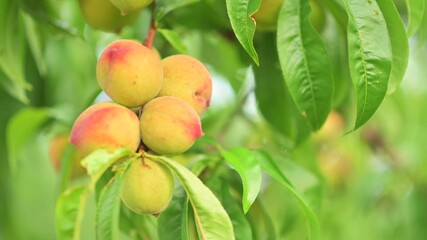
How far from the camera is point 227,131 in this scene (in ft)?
4.30

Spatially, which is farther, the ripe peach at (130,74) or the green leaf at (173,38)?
the green leaf at (173,38)

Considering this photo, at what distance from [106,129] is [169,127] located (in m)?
0.05

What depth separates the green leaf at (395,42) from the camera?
0.70 meters

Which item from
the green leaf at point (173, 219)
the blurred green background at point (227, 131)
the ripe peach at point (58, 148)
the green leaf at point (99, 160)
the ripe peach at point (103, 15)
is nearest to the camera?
the green leaf at point (99, 160)

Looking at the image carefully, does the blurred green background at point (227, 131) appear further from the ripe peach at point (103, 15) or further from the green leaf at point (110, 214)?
the green leaf at point (110, 214)

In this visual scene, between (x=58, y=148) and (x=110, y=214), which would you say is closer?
(x=110, y=214)

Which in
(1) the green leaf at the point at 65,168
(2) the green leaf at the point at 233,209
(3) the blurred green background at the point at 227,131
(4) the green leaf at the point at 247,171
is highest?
(4) the green leaf at the point at 247,171

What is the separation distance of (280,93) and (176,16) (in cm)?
15

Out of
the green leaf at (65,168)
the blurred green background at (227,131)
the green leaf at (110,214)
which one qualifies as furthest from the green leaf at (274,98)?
the green leaf at (110,214)

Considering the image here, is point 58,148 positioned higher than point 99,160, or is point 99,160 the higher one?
point 99,160

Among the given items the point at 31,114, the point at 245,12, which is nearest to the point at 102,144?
the point at 245,12

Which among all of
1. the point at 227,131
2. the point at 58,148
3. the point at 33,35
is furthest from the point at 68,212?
the point at 227,131

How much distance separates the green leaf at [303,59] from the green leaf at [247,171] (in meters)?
0.07

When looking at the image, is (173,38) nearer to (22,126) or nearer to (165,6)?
(165,6)
